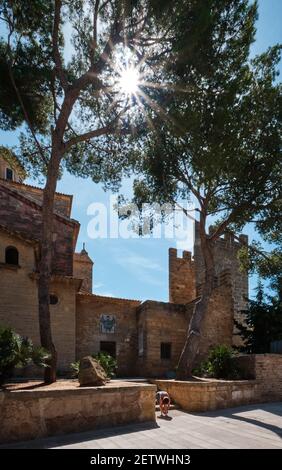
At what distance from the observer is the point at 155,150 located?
12.4 metres

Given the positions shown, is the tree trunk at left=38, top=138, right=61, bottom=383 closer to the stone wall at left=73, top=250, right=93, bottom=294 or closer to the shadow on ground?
the shadow on ground

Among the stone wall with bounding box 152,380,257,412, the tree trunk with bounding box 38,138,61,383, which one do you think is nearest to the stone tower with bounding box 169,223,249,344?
the stone wall with bounding box 152,380,257,412

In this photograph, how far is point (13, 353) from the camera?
6656 mm

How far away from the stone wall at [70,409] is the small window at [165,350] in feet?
31.9

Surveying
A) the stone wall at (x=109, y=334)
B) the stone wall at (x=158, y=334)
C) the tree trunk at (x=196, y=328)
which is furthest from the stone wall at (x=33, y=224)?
the tree trunk at (x=196, y=328)

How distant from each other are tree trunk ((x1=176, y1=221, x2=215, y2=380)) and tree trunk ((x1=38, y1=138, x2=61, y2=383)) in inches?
177

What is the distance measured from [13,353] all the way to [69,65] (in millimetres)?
8941

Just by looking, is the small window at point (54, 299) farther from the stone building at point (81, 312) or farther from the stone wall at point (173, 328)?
the stone wall at point (173, 328)

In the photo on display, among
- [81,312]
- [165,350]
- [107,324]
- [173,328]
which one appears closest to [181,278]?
[173,328]

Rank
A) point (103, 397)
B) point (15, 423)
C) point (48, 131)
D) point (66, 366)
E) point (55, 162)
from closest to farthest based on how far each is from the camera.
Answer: point (15, 423) → point (103, 397) → point (55, 162) → point (48, 131) → point (66, 366)

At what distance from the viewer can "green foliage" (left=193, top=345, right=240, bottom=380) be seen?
11344 millimetres
